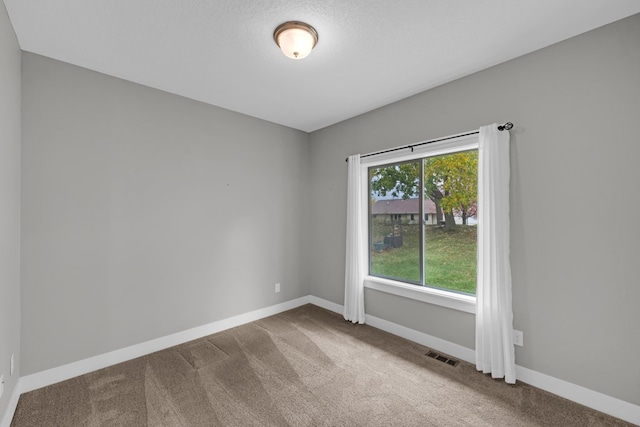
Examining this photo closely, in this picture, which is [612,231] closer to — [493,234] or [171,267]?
[493,234]

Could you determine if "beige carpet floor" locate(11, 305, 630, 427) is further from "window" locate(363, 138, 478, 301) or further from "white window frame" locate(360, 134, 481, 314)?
"window" locate(363, 138, 478, 301)

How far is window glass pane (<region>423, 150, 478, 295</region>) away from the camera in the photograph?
12.9 feet

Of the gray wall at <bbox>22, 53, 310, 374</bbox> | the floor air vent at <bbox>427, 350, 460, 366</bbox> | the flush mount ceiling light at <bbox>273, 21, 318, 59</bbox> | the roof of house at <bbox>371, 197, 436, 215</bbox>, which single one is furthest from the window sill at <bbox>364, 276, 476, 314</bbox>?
the flush mount ceiling light at <bbox>273, 21, 318, 59</bbox>

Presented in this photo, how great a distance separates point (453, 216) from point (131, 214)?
4062mm

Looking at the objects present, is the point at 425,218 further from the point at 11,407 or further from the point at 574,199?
the point at 11,407

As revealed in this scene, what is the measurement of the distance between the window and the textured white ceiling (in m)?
0.81

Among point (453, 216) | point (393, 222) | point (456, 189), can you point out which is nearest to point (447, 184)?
point (456, 189)

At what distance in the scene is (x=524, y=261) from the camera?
2.24 meters

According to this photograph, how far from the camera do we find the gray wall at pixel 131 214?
2230mm

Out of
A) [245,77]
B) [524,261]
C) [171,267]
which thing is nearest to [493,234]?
[524,261]

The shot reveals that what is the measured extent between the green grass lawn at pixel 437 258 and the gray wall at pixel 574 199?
91 centimetres

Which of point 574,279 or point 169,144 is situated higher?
point 169,144

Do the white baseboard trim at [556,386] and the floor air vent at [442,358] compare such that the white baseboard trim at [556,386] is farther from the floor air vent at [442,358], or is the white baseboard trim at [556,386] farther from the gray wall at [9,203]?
the gray wall at [9,203]

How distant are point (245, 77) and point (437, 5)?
167 cm
